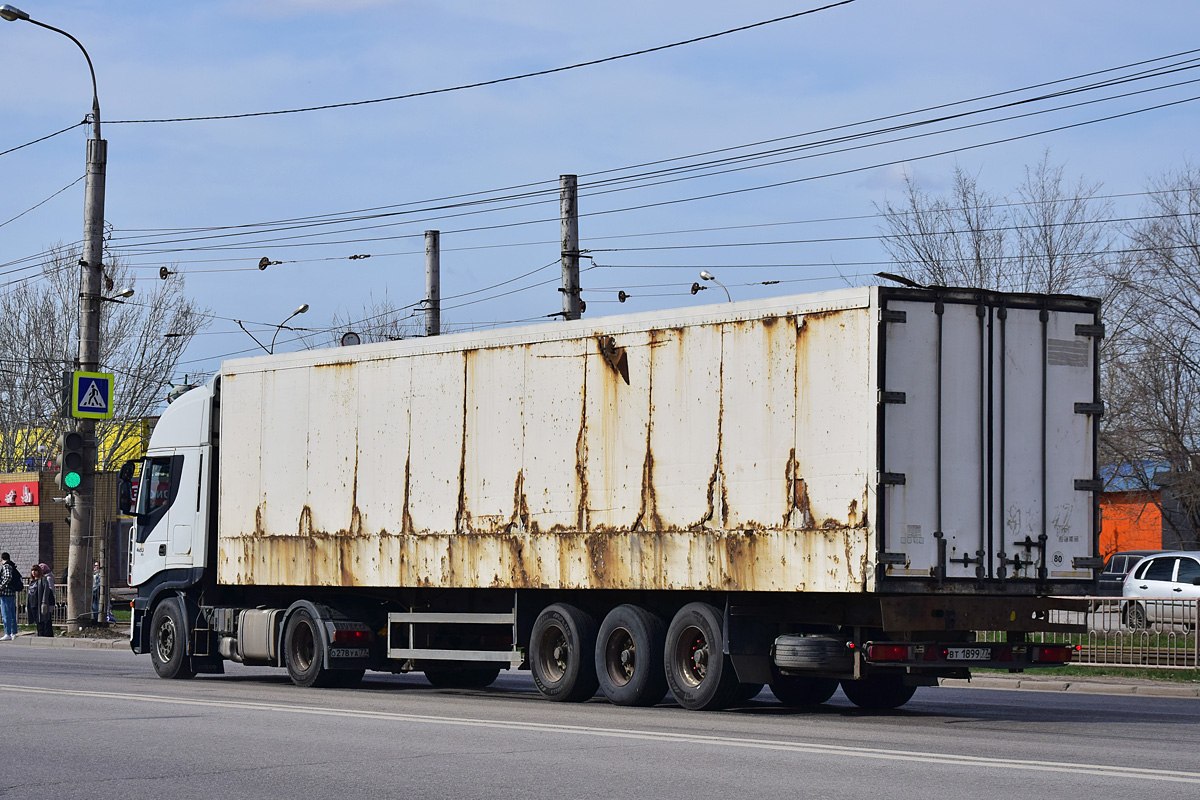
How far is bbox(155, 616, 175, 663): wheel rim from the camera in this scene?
62.7ft

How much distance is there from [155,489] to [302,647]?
3.21 metres

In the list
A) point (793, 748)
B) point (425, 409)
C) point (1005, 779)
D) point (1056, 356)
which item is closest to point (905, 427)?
point (1056, 356)

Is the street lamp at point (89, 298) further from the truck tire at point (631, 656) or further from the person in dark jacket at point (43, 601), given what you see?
the truck tire at point (631, 656)

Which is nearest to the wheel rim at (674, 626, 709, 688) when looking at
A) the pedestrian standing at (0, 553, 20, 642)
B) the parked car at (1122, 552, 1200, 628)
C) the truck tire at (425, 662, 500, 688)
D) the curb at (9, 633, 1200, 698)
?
the truck tire at (425, 662, 500, 688)

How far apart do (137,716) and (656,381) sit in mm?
5179

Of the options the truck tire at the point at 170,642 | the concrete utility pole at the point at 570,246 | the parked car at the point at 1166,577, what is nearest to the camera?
the truck tire at the point at 170,642

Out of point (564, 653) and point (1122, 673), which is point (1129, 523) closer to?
point (1122, 673)

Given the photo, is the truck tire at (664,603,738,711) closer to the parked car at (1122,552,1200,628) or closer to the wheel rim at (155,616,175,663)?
the wheel rim at (155,616,175,663)

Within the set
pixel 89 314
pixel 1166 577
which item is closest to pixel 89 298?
pixel 89 314

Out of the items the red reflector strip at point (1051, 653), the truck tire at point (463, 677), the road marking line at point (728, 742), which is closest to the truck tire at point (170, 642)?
the truck tire at point (463, 677)

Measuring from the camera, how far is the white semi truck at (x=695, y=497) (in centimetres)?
1304

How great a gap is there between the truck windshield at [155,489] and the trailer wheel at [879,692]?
8.48 metres

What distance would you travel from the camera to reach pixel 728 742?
11.2m

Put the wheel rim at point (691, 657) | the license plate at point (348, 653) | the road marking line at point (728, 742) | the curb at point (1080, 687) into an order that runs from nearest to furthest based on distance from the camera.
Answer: the road marking line at point (728, 742) → the wheel rim at point (691, 657) → the license plate at point (348, 653) → the curb at point (1080, 687)
